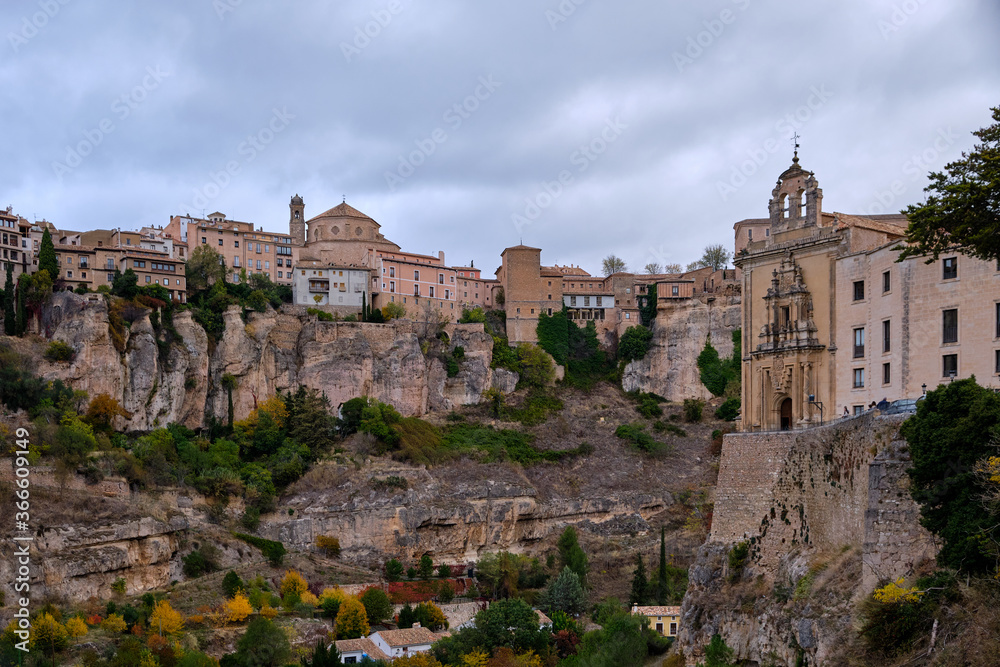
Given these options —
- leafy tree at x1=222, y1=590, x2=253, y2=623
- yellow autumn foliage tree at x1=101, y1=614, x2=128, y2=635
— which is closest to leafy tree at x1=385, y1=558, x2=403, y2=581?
leafy tree at x1=222, y1=590, x2=253, y2=623

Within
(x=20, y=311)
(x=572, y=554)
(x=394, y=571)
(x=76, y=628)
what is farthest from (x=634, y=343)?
(x=76, y=628)

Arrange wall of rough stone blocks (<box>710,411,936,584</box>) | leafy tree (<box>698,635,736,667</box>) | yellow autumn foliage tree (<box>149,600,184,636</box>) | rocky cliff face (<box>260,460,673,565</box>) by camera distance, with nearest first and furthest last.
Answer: wall of rough stone blocks (<box>710,411,936,584</box>) → leafy tree (<box>698,635,736,667</box>) → yellow autumn foliage tree (<box>149,600,184,636</box>) → rocky cliff face (<box>260,460,673,565</box>)

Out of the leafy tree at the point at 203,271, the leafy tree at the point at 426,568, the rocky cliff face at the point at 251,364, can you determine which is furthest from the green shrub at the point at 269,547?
the leafy tree at the point at 203,271

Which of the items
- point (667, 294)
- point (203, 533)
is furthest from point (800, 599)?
point (667, 294)

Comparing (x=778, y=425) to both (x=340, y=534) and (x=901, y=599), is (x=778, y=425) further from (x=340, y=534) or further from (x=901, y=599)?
(x=340, y=534)

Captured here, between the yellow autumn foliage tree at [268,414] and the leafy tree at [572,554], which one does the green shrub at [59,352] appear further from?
the leafy tree at [572,554]

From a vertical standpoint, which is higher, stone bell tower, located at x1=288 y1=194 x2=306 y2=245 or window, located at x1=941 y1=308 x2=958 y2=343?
stone bell tower, located at x1=288 y1=194 x2=306 y2=245

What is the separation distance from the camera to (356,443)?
64500 mm

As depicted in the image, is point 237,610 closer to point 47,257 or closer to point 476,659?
point 476,659

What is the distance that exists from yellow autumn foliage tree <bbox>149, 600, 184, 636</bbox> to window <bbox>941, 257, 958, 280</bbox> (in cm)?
3322

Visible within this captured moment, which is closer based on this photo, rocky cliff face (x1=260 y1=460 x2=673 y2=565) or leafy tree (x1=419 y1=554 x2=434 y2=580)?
leafy tree (x1=419 y1=554 x2=434 y2=580)

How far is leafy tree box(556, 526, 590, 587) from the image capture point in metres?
57.4

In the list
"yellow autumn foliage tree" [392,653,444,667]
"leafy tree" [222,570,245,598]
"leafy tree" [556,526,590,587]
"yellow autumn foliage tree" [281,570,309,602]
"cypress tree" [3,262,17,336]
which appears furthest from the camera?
"cypress tree" [3,262,17,336]

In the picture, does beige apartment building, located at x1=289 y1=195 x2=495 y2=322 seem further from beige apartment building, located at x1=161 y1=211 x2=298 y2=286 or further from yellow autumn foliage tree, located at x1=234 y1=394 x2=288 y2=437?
yellow autumn foliage tree, located at x1=234 y1=394 x2=288 y2=437
